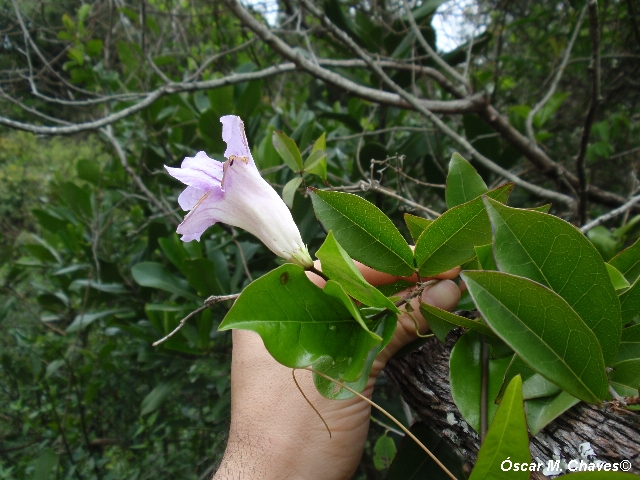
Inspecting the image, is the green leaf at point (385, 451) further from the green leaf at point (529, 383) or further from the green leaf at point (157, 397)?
the green leaf at point (157, 397)

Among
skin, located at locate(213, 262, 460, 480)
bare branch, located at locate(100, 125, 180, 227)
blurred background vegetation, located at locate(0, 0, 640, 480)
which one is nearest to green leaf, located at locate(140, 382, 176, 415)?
blurred background vegetation, located at locate(0, 0, 640, 480)

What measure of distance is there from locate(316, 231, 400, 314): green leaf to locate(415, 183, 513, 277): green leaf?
0.38ft

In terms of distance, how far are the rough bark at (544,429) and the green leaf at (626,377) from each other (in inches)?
1.5

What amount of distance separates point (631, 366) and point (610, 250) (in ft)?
1.98

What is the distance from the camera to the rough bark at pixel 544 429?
0.47 m

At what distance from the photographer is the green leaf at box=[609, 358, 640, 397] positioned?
0.50 metres

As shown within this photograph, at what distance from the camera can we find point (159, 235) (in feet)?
5.60

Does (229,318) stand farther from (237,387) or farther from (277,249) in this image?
(237,387)

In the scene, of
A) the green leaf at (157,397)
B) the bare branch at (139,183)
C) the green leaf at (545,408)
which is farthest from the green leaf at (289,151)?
the green leaf at (157,397)

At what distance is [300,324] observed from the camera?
49 centimetres

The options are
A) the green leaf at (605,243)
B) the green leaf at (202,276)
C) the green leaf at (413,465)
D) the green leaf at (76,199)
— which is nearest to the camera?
the green leaf at (413,465)

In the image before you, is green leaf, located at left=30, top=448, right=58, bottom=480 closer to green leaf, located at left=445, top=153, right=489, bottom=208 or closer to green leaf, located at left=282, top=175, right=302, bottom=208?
green leaf, located at left=282, top=175, right=302, bottom=208

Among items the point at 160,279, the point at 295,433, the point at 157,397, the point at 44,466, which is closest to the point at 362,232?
the point at 295,433

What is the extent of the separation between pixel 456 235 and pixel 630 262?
10.1 inches
